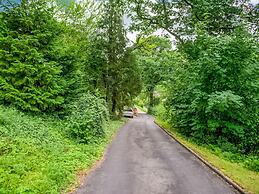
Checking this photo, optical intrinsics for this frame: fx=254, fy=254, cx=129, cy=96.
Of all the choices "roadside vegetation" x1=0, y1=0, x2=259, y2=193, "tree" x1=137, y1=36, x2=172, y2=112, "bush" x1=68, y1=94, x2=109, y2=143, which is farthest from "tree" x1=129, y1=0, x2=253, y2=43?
"tree" x1=137, y1=36, x2=172, y2=112

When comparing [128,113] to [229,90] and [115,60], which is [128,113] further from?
[229,90]

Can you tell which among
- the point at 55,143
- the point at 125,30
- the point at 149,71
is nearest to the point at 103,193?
the point at 55,143

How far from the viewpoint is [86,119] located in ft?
40.8

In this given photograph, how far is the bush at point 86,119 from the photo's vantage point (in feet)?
38.5

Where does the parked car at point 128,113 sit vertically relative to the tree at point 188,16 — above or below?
below

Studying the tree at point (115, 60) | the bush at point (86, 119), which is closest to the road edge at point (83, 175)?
the bush at point (86, 119)

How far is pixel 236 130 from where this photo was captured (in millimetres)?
12531

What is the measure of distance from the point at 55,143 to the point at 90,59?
1422cm

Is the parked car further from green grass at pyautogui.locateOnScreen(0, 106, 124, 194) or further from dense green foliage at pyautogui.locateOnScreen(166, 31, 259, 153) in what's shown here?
green grass at pyautogui.locateOnScreen(0, 106, 124, 194)

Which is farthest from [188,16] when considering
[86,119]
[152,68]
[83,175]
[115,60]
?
[152,68]

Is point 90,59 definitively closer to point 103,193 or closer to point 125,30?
point 125,30

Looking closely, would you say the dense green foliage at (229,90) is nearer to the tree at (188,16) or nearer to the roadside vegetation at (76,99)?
the roadside vegetation at (76,99)

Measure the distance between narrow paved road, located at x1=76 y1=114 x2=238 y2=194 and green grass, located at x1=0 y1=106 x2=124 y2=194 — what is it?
64cm

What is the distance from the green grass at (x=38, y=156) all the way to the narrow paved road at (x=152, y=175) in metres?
0.64
